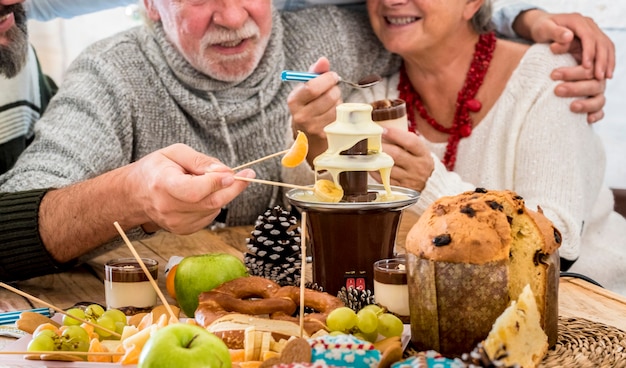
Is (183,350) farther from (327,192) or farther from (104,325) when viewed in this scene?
(327,192)

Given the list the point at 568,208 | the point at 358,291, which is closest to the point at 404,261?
the point at 358,291

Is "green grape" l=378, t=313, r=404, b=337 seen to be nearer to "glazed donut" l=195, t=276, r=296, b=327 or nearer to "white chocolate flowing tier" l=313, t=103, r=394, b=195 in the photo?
"glazed donut" l=195, t=276, r=296, b=327

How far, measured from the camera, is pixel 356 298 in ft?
4.13

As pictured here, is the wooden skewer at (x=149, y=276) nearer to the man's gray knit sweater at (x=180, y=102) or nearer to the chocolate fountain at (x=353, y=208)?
the chocolate fountain at (x=353, y=208)

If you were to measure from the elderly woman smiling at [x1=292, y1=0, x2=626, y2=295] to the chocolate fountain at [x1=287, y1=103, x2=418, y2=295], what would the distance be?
757mm

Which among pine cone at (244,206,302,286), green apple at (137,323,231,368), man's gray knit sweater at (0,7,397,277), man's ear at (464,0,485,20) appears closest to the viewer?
green apple at (137,323,231,368)

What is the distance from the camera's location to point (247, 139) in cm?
231

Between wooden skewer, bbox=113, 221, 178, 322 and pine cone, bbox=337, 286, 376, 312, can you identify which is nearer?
wooden skewer, bbox=113, 221, 178, 322

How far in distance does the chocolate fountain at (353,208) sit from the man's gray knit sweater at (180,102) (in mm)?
849

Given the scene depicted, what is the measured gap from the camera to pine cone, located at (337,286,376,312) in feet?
4.12

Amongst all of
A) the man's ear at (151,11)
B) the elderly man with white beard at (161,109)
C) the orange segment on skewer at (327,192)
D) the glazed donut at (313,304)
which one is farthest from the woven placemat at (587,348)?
the man's ear at (151,11)

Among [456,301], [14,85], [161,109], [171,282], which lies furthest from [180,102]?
[456,301]

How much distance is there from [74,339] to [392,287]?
0.44 meters

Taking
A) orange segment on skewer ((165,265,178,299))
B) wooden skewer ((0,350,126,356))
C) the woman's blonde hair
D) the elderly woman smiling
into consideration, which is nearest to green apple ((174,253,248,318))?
orange segment on skewer ((165,265,178,299))
